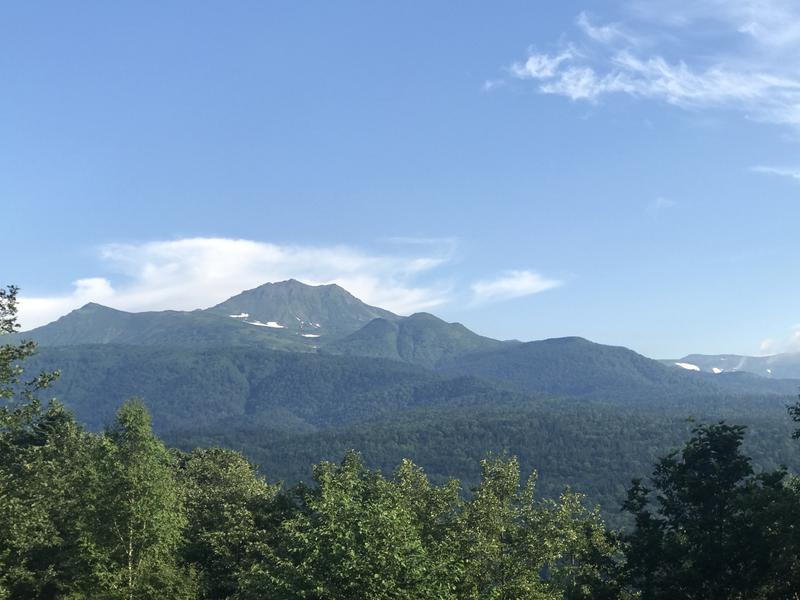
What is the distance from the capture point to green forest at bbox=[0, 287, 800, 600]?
31.0 m

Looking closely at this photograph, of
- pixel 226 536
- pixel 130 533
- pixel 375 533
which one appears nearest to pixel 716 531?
pixel 375 533

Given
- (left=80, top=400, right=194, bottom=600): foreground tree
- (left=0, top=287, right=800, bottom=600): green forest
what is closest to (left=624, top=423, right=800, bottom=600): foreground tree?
(left=0, top=287, right=800, bottom=600): green forest

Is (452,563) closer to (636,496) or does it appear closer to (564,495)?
(636,496)

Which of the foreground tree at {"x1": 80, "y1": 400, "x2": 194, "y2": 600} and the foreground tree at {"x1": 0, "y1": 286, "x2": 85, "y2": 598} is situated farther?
the foreground tree at {"x1": 80, "y1": 400, "x2": 194, "y2": 600}

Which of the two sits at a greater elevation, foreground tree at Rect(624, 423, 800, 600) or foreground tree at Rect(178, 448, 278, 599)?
foreground tree at Rect(624, 423, 800, 600)

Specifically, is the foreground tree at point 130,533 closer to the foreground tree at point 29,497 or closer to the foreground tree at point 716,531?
the foreground tree at point 29,497

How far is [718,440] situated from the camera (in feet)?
121

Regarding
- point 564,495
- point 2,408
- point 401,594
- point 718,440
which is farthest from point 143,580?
point 718,440

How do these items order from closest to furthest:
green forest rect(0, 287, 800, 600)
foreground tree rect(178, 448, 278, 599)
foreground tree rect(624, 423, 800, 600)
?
green forest rect(0, 287, 800, 600) < foreground tree rect(624, 423, 800, 600) < foreground tree rect(178, 448, 278, 599)

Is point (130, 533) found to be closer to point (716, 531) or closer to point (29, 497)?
point (29, 497)

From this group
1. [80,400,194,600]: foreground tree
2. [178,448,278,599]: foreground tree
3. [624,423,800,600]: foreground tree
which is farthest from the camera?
[178,448,278,599]: foreground tree

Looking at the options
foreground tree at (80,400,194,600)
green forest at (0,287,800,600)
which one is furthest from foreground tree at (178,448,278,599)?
foreground tree at (80,400,194,600)

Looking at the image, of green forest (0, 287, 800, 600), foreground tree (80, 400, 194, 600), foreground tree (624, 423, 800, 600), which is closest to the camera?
green forest (0, 287, 800, 600)

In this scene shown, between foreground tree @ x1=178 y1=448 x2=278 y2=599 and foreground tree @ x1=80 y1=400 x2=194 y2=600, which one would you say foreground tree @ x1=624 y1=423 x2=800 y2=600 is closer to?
foreground tree @ x1=178 y1=448 x2=278 y2=599
